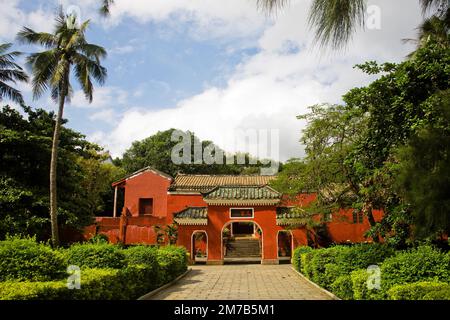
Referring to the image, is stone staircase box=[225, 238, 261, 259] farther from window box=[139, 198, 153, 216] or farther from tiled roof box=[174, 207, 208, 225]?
window box=[139, 198, 153, 216]

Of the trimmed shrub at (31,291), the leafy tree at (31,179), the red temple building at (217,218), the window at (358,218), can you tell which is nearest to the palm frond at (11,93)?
the leafy tree at (31,179)

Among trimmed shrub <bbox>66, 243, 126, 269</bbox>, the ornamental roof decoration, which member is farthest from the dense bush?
the ornamental roof decoration

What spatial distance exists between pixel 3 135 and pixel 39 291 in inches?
491

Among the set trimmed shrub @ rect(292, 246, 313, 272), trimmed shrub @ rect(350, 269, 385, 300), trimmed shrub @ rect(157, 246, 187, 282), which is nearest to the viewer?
trimmed shrub @ rect(350, 269, 385, 300)

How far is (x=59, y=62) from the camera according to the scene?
14.9m

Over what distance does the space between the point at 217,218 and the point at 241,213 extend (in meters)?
1.43

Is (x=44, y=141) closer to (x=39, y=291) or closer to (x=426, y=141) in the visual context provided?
(x=39, y=291)

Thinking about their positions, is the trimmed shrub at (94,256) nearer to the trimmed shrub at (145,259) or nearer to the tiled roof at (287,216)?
the trimmed shrub at (145,259)

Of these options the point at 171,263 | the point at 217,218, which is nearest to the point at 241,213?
the point at 217,218

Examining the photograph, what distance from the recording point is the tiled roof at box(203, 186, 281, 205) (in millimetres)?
21016

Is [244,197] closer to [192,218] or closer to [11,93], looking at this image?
[192,218]

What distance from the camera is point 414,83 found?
28.5ft

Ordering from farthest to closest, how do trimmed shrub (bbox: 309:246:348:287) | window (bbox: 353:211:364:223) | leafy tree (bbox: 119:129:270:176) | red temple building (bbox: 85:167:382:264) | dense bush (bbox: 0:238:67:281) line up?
1. leafy tree (bbox: 119:129:270:176)
2. window (bbox: 353:211:364:223)
3. red temple building (bbox: 85:167:382:264)
4. trimmed shrub (bbox: 309:246:348:287)
5. dense bush (bbox: 0:238:67:281)

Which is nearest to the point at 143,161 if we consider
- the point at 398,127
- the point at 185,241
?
the point at 185,241
